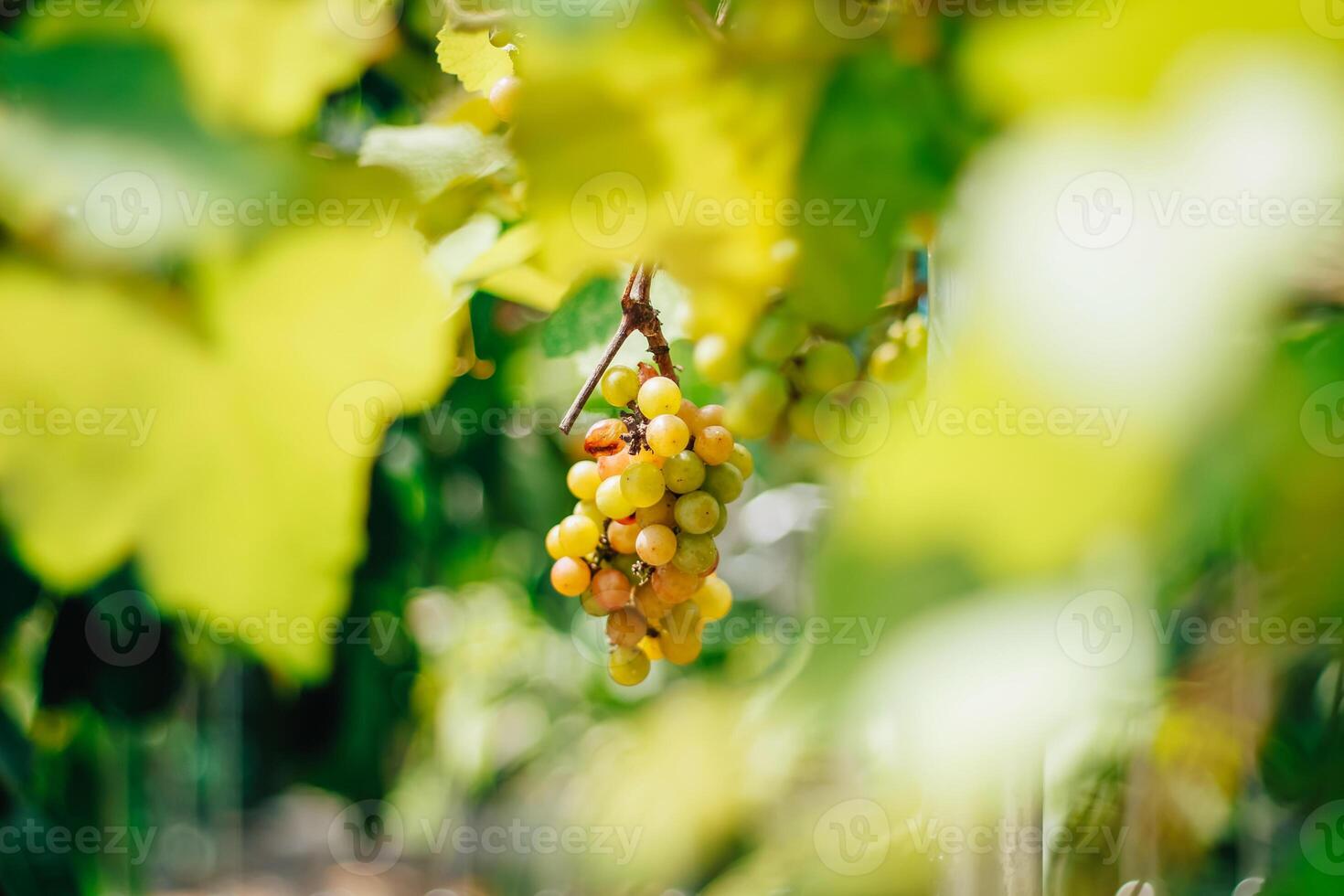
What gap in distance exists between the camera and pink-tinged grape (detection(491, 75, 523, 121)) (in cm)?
36

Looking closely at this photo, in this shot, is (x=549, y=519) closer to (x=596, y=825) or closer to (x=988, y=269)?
(x=596, y=825)

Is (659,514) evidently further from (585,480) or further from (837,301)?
(837,301)

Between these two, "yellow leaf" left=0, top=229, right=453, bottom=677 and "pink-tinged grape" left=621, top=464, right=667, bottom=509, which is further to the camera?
"pink-tinged grape" left=621, top=464, right=667, bottom=509

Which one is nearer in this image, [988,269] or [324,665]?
[988,269]

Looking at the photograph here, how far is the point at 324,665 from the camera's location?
0.88 feet

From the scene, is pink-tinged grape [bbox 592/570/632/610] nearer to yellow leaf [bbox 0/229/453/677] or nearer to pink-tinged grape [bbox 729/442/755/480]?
pink-tinged grape [bbox 729/442/755/480]

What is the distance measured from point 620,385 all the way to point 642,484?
5 centimetres

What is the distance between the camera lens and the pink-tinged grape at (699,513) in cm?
38

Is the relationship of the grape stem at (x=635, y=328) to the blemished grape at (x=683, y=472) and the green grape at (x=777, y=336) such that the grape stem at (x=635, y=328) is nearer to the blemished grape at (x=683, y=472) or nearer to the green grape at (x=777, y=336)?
the blemished grape at (x=683, y=472)

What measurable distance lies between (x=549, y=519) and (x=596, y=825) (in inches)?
19.5

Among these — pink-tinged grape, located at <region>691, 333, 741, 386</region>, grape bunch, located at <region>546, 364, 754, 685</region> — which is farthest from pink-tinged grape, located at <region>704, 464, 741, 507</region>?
pink-tinged grape, located at <region>691, 333, 741, 386</region>

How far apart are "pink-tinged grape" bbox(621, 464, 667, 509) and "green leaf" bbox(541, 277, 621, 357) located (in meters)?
0.12

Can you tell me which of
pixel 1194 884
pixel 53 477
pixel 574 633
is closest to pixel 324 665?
pixel 53 477

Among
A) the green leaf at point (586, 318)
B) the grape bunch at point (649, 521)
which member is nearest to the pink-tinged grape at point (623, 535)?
the grape bunch at point (649, 521)
